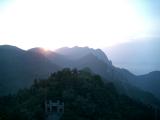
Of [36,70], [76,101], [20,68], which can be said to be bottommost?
[76,101]

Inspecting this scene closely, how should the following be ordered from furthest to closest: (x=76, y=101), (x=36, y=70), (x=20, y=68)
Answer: (x=20, y=68) → (x=36, y=70) → (x=76, y=101)

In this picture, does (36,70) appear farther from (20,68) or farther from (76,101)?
(76,101)

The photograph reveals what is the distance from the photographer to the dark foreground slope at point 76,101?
40062 millimetres

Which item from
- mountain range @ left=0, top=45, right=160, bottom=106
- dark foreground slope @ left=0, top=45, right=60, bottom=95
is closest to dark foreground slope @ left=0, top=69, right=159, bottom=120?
mountain range @ left=0, top=45, right=160, bottom=106

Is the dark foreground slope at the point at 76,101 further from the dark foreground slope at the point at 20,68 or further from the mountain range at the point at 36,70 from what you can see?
the dark foreground slope at the point at 20,68

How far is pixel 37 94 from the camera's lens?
4612 centimetres

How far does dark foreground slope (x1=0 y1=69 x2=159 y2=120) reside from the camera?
40062 mm

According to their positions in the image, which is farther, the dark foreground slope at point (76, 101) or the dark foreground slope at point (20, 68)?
the dark foreground slope at point (20, 68)

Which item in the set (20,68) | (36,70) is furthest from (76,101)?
(20,68)

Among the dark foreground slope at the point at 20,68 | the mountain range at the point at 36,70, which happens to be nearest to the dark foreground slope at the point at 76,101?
the mountain range at the point at 36,70

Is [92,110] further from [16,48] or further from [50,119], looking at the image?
[16,48]

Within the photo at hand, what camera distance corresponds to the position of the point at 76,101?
43312mm

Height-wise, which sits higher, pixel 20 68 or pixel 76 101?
pixel 20 68

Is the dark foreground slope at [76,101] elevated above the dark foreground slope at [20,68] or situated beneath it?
situated beneath
